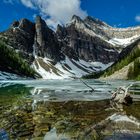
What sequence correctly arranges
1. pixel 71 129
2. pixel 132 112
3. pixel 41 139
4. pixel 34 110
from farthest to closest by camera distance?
pixel 34 110 → pixel 132 112 → pixel 71 129 → pixel 41 139

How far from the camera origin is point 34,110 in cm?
3384

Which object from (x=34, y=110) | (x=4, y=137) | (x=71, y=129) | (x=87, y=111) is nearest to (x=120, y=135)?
(x=71, y=129)

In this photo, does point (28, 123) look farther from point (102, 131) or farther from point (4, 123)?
point (102, 131)

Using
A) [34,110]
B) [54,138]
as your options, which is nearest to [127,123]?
[54,138]

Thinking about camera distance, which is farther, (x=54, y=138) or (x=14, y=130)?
(x=14, y=130)

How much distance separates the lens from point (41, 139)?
65.0ft

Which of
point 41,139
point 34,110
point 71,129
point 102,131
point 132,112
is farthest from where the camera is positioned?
point 34,110

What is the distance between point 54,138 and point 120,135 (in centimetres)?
415

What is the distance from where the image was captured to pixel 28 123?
2597 cm

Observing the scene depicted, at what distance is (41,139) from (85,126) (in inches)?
205

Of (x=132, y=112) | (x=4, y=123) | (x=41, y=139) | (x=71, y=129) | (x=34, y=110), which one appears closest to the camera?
(x=41, y=139)

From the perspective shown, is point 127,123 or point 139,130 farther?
point 127,123

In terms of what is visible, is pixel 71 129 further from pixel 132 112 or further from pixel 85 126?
pixel 132 112

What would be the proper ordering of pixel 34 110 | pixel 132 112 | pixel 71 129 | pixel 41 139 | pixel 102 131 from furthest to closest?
1. pixel 34 110
2. pixel 132 112
3. pixel 71 129
4. pixel 102 131
5. pixel 41 139
